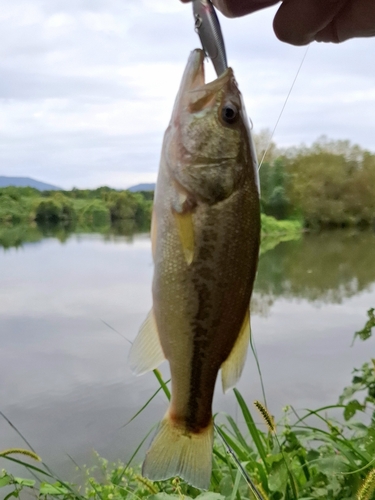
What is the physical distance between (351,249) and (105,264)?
5912 mm

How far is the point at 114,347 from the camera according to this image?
16.8 ft

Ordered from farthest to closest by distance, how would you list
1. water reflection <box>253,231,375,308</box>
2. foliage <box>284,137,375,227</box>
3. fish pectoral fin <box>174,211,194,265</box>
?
water reflection <box>253,231,375,308</box>
foliage <box>284,137,375,227</box>
fish pectoral fin <box>174,211,194,265</box>

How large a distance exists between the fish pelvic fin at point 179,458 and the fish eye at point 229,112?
0.56m

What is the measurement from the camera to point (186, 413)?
0.86 meters

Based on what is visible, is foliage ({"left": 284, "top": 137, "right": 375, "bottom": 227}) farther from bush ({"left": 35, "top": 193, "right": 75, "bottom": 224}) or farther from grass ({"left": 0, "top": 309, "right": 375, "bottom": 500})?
grass ({"left": 0, "top": 309, "right": 375, "bottom": 500})

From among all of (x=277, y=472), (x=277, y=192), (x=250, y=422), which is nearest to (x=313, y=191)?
(x=277, y=192)

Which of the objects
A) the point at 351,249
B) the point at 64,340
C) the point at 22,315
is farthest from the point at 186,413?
the point at 351,249

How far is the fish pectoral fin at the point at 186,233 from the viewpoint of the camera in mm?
812

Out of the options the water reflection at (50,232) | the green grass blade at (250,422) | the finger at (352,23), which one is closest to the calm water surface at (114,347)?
the green grass blade at (250,422)

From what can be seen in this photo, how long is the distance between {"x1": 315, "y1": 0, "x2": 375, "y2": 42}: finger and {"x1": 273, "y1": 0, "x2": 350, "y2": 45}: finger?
27mm

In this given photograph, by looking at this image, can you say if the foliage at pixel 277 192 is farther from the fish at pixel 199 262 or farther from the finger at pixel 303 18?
the fish at pixel 199 262

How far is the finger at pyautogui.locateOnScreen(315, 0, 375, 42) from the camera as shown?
1458 millimetres

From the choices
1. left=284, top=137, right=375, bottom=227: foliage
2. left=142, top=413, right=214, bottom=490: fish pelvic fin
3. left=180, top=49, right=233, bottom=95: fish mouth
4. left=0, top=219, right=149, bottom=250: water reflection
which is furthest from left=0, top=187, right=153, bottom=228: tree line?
left=0, top=219, right=149, bottom=250: water reflection

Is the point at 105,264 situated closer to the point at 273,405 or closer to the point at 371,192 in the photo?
the point at 371,192
